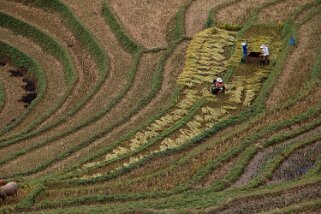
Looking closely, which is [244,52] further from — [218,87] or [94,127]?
[94,127]

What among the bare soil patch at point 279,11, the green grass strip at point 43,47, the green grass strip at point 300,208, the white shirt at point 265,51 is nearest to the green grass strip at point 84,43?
the green grass strip at point 43,47

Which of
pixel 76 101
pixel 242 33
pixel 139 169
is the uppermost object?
pixel 242 33

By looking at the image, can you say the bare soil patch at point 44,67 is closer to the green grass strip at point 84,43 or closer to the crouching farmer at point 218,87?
the green grass strip at point 84,43

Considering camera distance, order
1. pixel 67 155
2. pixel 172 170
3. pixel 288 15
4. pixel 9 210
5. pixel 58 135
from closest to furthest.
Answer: pixel 9 210 → pixel 172 170 → pixel 67 155 → pixel 58 135 → pixel 288 15

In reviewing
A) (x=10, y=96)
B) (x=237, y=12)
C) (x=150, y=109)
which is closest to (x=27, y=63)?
(x=10, y=96)

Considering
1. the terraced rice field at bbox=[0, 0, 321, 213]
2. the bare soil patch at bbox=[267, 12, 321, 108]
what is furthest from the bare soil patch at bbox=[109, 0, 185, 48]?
the bare soil patch at bbox=[267, 12, 321, 108]

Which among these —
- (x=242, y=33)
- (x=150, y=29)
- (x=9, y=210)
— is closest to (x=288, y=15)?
(x=242, y=33)

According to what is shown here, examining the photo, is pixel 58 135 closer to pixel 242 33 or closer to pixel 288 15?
pixel 242 33
